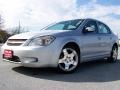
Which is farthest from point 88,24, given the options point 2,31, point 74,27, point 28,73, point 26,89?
point 2,31

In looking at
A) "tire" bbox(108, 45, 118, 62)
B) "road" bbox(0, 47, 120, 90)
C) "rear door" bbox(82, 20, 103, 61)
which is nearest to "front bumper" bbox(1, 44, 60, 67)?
"road" bbox(0, 47, 120, 90)

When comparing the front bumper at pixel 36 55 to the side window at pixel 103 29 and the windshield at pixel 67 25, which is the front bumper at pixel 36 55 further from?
the side window at pixel 103 29

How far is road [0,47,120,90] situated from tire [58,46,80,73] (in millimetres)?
170

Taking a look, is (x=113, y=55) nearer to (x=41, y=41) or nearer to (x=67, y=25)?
(x=67, y=25)

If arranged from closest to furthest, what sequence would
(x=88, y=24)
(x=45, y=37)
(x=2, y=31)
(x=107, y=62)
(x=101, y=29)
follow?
(x=45, y=37) → (x=88, y=24) → (x=101, y=29) → (x=107, y=62) → (x=2, y=31)

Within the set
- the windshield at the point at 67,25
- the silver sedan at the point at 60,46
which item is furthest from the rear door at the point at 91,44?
the windshield at the point at 67,25

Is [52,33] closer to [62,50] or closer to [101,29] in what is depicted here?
[62,50]

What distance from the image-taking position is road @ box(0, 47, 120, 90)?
501 centimetres

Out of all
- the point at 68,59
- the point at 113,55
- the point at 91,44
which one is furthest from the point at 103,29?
the point at 68,59

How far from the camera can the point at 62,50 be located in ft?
20.6

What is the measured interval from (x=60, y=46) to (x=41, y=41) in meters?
0.48

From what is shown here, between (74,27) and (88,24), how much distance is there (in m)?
0.65

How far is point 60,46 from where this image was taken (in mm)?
6172

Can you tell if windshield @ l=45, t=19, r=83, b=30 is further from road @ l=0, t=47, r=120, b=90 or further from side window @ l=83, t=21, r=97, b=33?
road @ l=0, t=47, r=120, b=90
